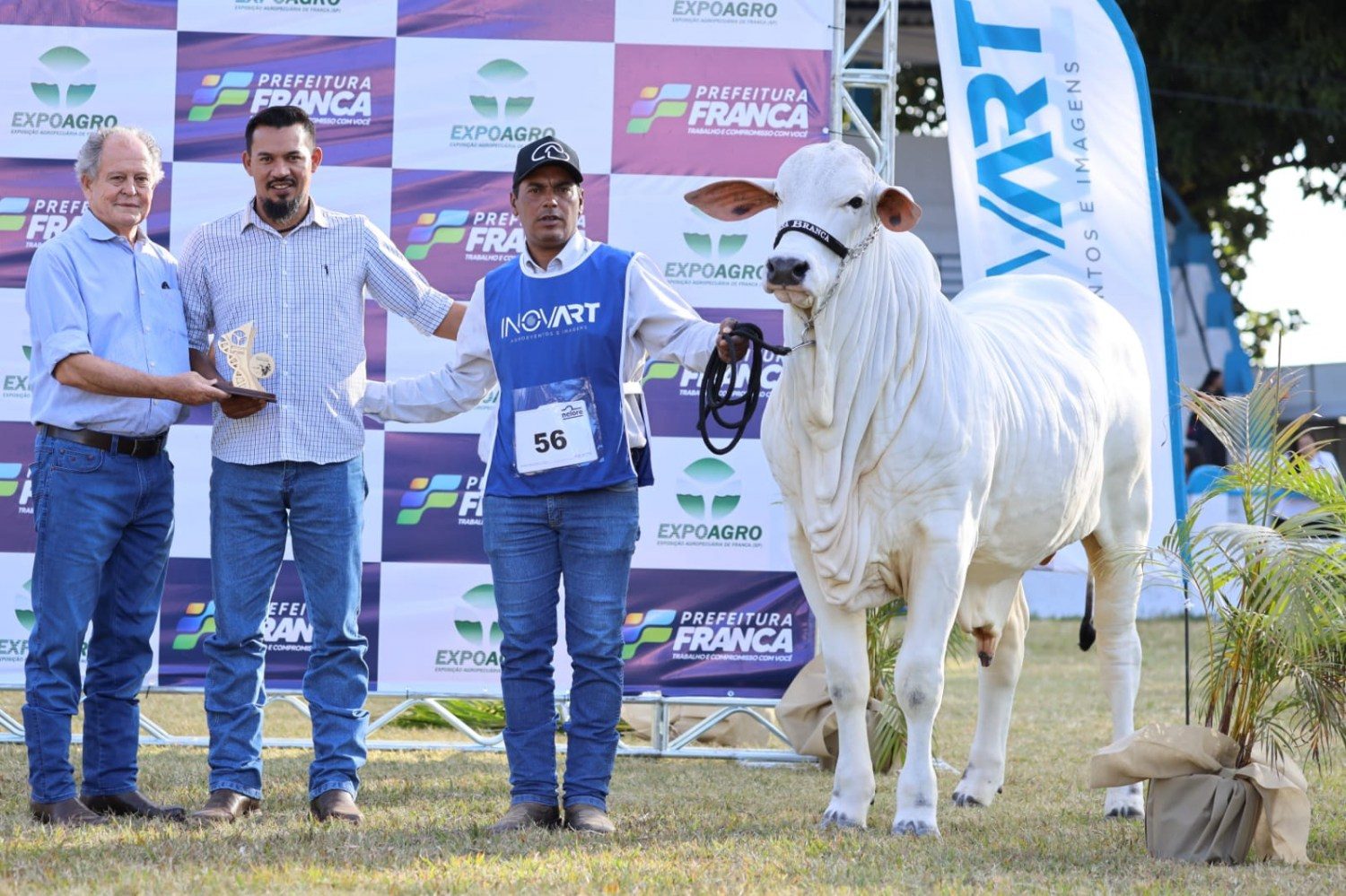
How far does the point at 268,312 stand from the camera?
16.8ft

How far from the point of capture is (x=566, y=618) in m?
4.97

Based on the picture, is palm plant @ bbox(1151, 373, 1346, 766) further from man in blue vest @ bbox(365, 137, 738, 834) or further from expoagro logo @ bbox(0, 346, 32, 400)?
expoagro logo @ bbox(0, 346, 32, 400)

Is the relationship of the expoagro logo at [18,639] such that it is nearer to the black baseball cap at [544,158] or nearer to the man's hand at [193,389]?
the man's hand at [193,389]

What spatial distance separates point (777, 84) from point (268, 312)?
2949mm

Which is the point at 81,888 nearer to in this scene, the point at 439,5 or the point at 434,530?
the point at 434,530

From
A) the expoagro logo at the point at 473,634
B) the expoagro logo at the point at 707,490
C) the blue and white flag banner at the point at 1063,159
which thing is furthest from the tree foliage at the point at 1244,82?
the expoagro logo at the point at 473,634

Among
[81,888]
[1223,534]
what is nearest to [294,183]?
[81,888]

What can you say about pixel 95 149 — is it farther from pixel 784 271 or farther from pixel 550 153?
pixel 784 271

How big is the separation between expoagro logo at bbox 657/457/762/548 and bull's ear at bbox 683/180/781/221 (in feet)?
7.24

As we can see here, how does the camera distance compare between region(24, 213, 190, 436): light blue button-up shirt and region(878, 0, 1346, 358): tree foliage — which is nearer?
region(24, 213, 190, 436): light blue button-up shirt

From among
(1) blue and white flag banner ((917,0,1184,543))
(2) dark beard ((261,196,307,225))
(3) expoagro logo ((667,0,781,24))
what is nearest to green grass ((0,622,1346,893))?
(2) dark beard ((261,196,307,225))

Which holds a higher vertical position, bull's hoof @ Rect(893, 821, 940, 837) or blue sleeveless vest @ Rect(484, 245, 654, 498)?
blue sleeveless vest @ Rect(484, 245, 654, 498)

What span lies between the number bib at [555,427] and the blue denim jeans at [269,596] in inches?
24.5

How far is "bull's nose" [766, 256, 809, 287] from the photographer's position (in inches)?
176
